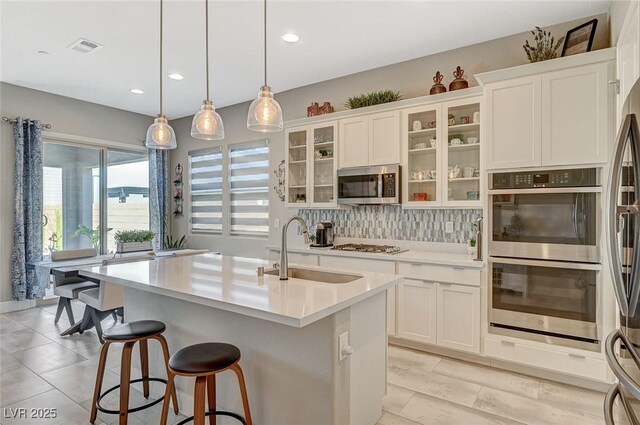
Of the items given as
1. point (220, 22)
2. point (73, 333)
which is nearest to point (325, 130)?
point (220, 22)

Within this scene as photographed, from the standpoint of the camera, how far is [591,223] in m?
2.64

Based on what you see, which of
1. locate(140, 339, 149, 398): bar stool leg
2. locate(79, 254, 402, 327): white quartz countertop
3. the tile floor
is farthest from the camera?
locate(140, 339, 149, 398): bar stool leg

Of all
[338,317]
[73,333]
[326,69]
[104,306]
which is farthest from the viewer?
[326,69]

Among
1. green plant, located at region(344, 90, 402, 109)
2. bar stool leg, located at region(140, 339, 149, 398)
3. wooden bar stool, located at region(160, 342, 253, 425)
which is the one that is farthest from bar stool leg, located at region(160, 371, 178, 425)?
green plant, located at region(344, 90, 402, 109)

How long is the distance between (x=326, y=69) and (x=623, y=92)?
2.95 meters

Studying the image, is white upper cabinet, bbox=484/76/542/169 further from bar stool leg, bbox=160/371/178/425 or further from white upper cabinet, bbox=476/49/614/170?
bar stool leg, bbox=160/371/178/425

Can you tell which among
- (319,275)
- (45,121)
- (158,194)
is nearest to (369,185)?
(319,275)

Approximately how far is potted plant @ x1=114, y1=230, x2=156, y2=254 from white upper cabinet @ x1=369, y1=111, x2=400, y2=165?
3.38 metres

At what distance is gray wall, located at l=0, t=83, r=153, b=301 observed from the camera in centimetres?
474

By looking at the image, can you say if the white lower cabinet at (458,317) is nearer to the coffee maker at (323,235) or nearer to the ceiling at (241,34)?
the coffee maker at (323,235)

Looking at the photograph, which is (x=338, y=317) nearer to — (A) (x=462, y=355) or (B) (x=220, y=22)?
(A) (x=462, y=355)

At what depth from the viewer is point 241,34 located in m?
3.46

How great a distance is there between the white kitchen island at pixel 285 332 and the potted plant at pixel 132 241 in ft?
7.86

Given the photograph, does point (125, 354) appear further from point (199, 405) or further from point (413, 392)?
point (413, 392)
